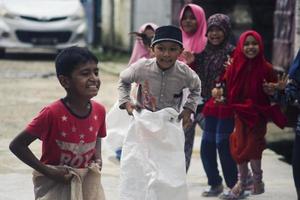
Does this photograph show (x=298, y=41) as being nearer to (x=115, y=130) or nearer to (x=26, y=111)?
(x=26, y=111)

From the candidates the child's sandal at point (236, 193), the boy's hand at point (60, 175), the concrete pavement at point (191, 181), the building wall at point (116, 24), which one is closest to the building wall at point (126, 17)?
the building wall at point (116, 24)

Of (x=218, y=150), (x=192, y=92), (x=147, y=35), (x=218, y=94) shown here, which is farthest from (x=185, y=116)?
(x=147, y=35)

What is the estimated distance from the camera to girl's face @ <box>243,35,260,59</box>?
680cm

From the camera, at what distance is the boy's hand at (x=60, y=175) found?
4.38m

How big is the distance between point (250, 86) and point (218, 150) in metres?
0.60

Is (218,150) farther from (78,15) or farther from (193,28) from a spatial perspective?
(78,15)

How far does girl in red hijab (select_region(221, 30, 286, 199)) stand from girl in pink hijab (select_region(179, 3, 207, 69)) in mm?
319

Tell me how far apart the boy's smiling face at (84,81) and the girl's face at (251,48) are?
2.54m

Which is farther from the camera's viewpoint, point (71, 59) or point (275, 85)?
point (275, 85)

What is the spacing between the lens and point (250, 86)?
6.80 m

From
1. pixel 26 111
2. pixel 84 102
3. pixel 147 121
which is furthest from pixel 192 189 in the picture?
pixel 26 111

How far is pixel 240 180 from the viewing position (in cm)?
701

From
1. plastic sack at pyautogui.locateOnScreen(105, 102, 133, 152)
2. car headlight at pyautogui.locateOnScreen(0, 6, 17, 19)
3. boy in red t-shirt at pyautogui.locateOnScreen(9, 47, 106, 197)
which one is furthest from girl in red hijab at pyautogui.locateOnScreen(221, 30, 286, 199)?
car headlight at pyautogui.locateOnScreen(0, 6, 17, 19)

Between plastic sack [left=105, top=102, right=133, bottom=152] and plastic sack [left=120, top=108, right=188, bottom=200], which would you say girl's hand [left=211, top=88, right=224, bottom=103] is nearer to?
plastic sack [left=120, top=108, right=188, bottom=200]
